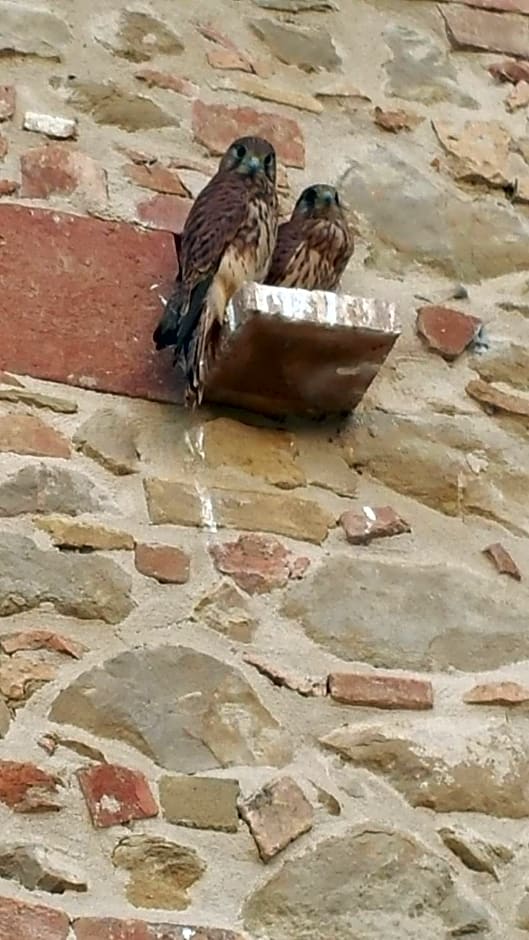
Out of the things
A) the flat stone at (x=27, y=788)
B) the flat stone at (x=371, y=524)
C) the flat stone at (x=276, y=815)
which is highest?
the flat stone at (x=371, y=524)

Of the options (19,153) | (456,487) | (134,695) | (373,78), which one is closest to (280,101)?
(373,78)

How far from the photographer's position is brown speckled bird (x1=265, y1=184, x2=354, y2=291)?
3.49m

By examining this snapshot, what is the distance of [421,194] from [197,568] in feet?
3.26

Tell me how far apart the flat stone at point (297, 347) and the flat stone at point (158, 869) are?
0.80 metres

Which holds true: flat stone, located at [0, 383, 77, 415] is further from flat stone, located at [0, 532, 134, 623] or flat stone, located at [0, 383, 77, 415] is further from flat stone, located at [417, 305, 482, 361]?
flat stone, located at [417, 305, 482, 361]

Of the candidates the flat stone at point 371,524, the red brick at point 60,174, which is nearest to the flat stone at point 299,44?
the red brick at point 60,174

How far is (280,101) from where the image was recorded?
12.7 ft

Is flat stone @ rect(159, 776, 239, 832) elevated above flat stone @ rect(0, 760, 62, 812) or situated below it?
above

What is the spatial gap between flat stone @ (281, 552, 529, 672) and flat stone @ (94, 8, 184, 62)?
1.08 m

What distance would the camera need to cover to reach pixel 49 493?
3246mm

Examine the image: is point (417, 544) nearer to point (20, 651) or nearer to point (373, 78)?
point (20, 651)

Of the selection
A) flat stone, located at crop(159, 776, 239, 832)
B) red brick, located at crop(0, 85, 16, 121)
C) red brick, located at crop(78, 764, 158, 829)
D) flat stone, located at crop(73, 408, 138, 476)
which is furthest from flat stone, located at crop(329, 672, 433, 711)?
red brick, located at crop(0, 85, 16, 121)

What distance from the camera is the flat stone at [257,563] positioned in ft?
10.7

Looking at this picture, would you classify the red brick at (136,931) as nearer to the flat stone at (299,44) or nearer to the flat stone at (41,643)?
the flat stone at (41,643)
